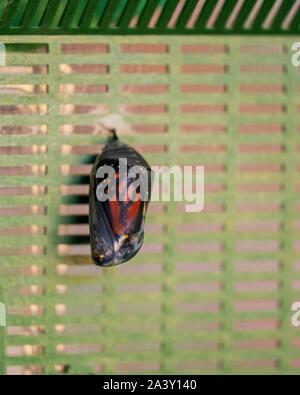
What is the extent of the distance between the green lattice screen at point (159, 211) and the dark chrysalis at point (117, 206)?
0.12 m

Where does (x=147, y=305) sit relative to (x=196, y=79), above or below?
below

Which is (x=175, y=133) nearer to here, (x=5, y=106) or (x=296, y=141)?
(x=296, y=141)

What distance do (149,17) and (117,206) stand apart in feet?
1.52

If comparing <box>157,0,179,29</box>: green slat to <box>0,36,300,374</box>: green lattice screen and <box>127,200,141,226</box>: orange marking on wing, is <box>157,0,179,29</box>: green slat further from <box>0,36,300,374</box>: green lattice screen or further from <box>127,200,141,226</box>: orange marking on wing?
<box>127,200,141,226</box>: orange marking on wing

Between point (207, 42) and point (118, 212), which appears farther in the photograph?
point (207, 42)

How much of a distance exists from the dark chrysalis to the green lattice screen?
0.40 feet

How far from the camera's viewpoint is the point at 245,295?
1296mm

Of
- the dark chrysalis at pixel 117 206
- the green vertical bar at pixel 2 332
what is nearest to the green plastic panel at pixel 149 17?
the dark chrysalis at pixel 117 206

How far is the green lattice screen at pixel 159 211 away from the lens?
47.6 inches

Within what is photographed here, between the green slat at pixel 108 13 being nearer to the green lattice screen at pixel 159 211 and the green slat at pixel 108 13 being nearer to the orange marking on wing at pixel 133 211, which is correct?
the green lattice screen at pixel 159 211

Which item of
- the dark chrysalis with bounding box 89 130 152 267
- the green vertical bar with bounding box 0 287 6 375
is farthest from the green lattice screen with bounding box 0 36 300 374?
the dark chrysalis with bounding box 89 130 152 267

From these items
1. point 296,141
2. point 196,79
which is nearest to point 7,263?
point 196,79

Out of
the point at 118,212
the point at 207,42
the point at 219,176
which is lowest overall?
the point at 118,212

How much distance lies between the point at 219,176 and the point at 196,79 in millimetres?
246
